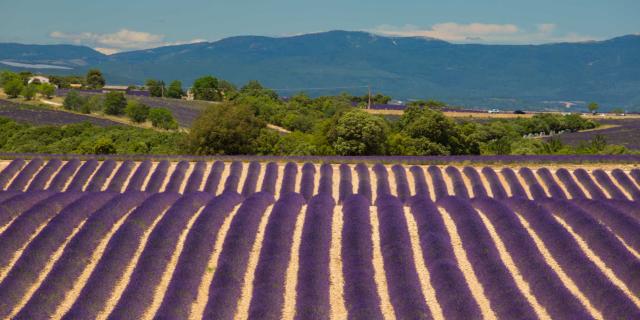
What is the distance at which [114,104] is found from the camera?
313 ft

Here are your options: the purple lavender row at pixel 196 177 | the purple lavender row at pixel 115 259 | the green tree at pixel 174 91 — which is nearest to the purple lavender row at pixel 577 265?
the purple lavender row at pixel 115 259

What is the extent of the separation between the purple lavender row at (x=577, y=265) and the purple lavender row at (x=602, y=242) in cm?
84

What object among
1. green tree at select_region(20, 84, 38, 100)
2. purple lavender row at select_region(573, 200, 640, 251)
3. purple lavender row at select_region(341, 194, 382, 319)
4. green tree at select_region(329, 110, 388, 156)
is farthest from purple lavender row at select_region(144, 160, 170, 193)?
green tree at select_region(20, 84, 38, 100)

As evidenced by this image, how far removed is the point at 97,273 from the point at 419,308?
39.3 ft

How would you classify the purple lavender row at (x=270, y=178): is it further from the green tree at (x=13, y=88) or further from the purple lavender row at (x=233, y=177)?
the green tree at (x=13, y=88)

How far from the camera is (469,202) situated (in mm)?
32562

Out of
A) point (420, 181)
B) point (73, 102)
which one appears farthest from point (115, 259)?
point (73, 102)

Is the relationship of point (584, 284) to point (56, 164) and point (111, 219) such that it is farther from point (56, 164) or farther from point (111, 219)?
point (56, 164)

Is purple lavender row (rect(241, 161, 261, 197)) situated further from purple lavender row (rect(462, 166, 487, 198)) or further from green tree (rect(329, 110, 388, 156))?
purple lavender row (rect(462, 166, 487, 198))

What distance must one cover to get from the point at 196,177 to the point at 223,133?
39.3 feet

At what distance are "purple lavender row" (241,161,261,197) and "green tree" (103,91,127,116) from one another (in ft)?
186

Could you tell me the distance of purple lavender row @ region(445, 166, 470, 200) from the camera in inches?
1584

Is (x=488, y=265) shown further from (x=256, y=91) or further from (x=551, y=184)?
(x=256, y=91)

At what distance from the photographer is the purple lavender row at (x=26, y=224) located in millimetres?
25031
